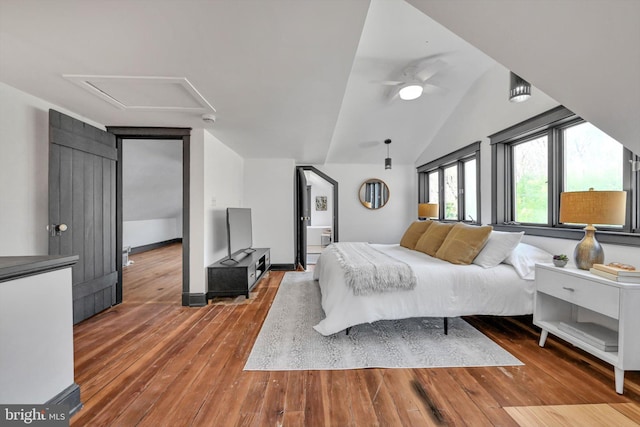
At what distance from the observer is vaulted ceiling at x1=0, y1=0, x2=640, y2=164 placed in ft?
3.76

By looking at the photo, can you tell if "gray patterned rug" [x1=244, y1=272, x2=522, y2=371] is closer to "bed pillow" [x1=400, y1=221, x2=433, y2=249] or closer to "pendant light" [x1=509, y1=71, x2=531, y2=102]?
"bed pillow" [x1=400, y1=221, x2=433, y2=249]

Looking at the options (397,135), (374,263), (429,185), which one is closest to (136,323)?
(374,263)

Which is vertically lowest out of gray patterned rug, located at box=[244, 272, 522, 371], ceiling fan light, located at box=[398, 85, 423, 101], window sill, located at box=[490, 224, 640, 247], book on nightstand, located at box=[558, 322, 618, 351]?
gray patterned rug, located at box=[244, 272, 522, 371]

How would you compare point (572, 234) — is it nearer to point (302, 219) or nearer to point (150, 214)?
point (302, 219)

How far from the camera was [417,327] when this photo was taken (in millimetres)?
2557

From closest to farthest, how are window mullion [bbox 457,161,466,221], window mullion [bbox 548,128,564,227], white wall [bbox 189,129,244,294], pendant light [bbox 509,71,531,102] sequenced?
pendant light [bbox 509,71,531,102] < window mullion [bbox 548,128,564,227] < white wall [bbox 189,129,244,294] < window mullion [bbox 457,161,466,221]

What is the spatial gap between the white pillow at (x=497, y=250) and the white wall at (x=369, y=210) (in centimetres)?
322

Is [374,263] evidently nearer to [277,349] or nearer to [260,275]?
[277,349]

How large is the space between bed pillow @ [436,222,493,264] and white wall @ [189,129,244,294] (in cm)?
276

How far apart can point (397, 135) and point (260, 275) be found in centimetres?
340

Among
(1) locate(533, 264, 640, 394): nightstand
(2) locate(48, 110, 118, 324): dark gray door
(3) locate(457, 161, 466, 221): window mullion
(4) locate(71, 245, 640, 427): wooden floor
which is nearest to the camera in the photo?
(4) locate(71, 245, 640, 427): wooden floor

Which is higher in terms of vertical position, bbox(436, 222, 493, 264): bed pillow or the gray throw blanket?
bbox(436, 222, 493, 264): bed pillow

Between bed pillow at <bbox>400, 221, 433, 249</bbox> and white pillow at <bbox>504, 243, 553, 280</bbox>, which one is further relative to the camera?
bed pillow at <bbox>400, 221, 433, 249</bbox>

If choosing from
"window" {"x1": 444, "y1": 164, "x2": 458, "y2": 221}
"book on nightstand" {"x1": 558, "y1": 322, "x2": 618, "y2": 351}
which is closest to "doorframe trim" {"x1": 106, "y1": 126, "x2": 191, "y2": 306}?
"book on nightstand" {"x1": 558, "y1": 322, "x2": 618, "y2": 351}
